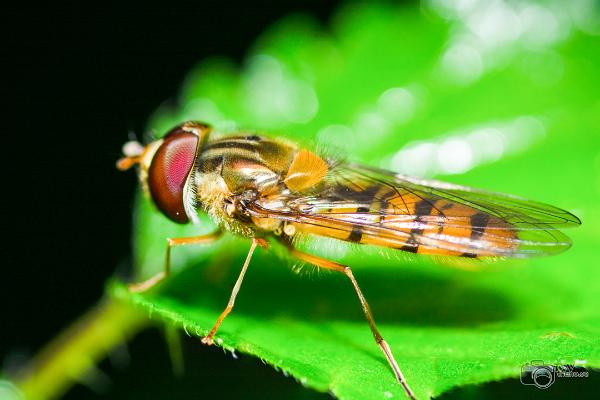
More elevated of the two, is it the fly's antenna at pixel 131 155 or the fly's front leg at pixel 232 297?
the fly's antenna at pixel 131 155

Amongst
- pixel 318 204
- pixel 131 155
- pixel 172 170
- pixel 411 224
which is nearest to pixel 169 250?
pixel 172 170

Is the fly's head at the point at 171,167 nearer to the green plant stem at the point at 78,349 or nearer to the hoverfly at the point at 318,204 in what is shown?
the hoverfly at the point at 318,204

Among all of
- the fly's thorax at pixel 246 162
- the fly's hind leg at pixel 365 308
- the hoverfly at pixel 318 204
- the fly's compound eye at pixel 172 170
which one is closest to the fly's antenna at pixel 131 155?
the hoverfly at pixel 318 204

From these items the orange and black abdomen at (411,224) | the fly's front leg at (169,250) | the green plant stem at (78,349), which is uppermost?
the orange and black abdomen at (411,224)

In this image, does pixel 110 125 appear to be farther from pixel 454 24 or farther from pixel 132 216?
pixel 454 24

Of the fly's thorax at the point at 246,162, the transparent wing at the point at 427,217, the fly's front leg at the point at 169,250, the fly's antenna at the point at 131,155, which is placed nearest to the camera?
the transparent wing at the point at 427,217

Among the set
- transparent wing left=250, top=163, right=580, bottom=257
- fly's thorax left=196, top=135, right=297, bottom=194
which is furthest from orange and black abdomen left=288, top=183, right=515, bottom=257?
fly's thorax left=196, top=135, right=297, bottom=194
